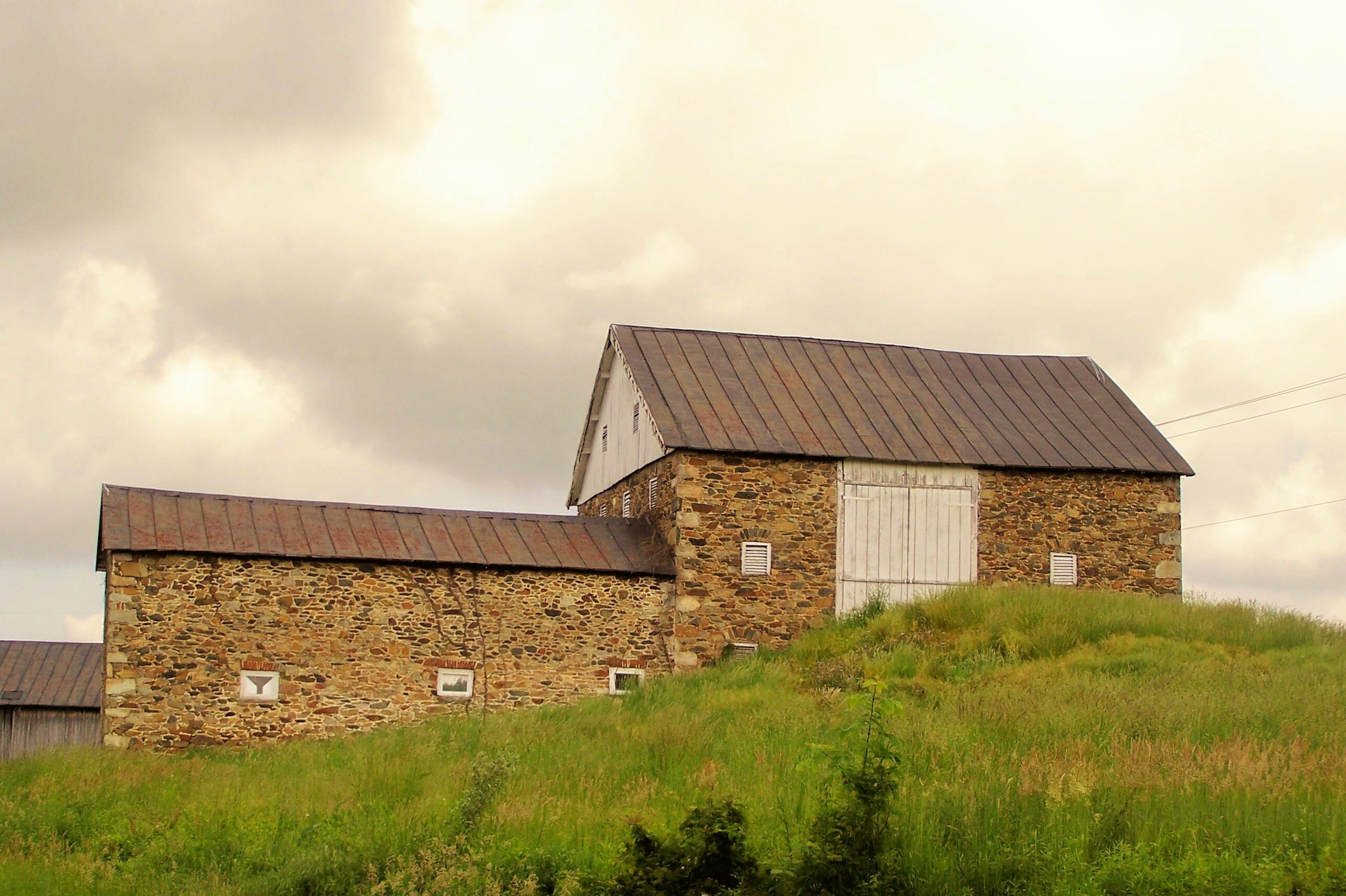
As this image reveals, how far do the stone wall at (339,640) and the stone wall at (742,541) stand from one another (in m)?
0.73

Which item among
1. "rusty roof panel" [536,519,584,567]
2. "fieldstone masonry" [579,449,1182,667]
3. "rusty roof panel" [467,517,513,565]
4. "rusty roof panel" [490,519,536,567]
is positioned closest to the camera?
"rusty roof panel" [467,517,513,565]

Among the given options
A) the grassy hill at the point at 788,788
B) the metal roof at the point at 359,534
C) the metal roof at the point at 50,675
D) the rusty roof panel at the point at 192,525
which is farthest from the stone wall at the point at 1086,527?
the metal roof at the point at 50,675

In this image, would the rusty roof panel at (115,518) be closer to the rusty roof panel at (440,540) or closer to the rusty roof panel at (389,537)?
the rusty roof panel at (389,537)

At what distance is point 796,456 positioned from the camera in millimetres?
22172

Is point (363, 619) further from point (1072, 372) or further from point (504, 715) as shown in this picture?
point (1072, 372)

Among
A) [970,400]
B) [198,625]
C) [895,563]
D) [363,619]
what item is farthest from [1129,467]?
[198,625]

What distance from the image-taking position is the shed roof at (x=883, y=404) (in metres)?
22.7

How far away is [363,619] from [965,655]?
8651 mm

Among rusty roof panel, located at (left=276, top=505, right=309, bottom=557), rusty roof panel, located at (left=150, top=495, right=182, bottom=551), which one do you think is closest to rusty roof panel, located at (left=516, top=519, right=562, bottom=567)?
rusty roof panel, located at (left=276, top=505, right=309, bottom=557)

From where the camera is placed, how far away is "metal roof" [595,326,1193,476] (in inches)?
894

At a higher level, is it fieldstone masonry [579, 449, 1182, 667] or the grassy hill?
fieldstone masonry [579, 449, 1182, 667]

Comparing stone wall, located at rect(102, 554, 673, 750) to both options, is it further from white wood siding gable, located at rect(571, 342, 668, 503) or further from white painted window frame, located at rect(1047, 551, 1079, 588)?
white painted window frame, located at rect(1047, 551, 1079, 588)

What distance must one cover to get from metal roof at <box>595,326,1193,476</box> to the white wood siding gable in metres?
0.60

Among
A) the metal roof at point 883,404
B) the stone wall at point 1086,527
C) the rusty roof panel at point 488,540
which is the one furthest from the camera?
the stone wall at point 1086,527
